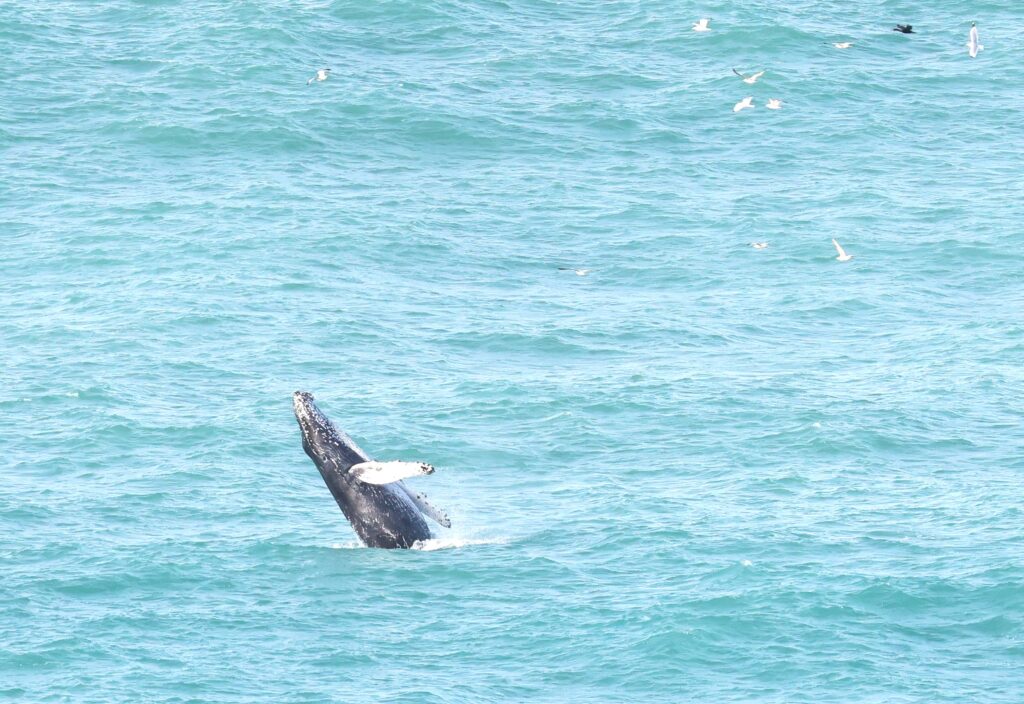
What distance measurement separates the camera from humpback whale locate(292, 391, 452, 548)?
48.0 m

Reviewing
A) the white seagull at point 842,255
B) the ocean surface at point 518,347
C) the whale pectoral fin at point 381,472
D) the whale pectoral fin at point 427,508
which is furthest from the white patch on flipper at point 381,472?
the white seagull at point 842,255

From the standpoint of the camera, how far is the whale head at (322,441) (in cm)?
4800

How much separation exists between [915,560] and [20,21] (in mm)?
72447

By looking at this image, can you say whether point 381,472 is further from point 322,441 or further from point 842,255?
point 842,255

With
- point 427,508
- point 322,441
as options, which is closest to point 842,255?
point 427,508

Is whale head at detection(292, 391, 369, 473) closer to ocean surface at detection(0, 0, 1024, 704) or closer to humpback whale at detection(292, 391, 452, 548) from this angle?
humpback whale at detection(292, 391, 452, 548)

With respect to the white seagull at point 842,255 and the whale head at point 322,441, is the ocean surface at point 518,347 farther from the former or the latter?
A: the whale head at point 322,441

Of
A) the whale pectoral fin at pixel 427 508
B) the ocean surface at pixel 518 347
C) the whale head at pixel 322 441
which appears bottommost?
the ocean surface at pixel 518 347

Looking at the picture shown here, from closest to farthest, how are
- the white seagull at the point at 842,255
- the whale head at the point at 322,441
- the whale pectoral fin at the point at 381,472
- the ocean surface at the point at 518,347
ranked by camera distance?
the whale pectoral fin at the point at 381,472 < the ocean surface at the point at 518,347 < the whale head at the point at 322,441 < the white seagull at the point at 842,255

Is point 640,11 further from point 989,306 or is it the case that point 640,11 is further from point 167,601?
point 167,601

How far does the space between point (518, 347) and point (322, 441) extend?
25.0 m

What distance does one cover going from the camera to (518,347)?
238ft

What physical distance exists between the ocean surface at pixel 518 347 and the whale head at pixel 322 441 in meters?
3.00

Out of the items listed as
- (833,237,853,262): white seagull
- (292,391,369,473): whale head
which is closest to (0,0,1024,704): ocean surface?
(833,237,853,262): white seagull
